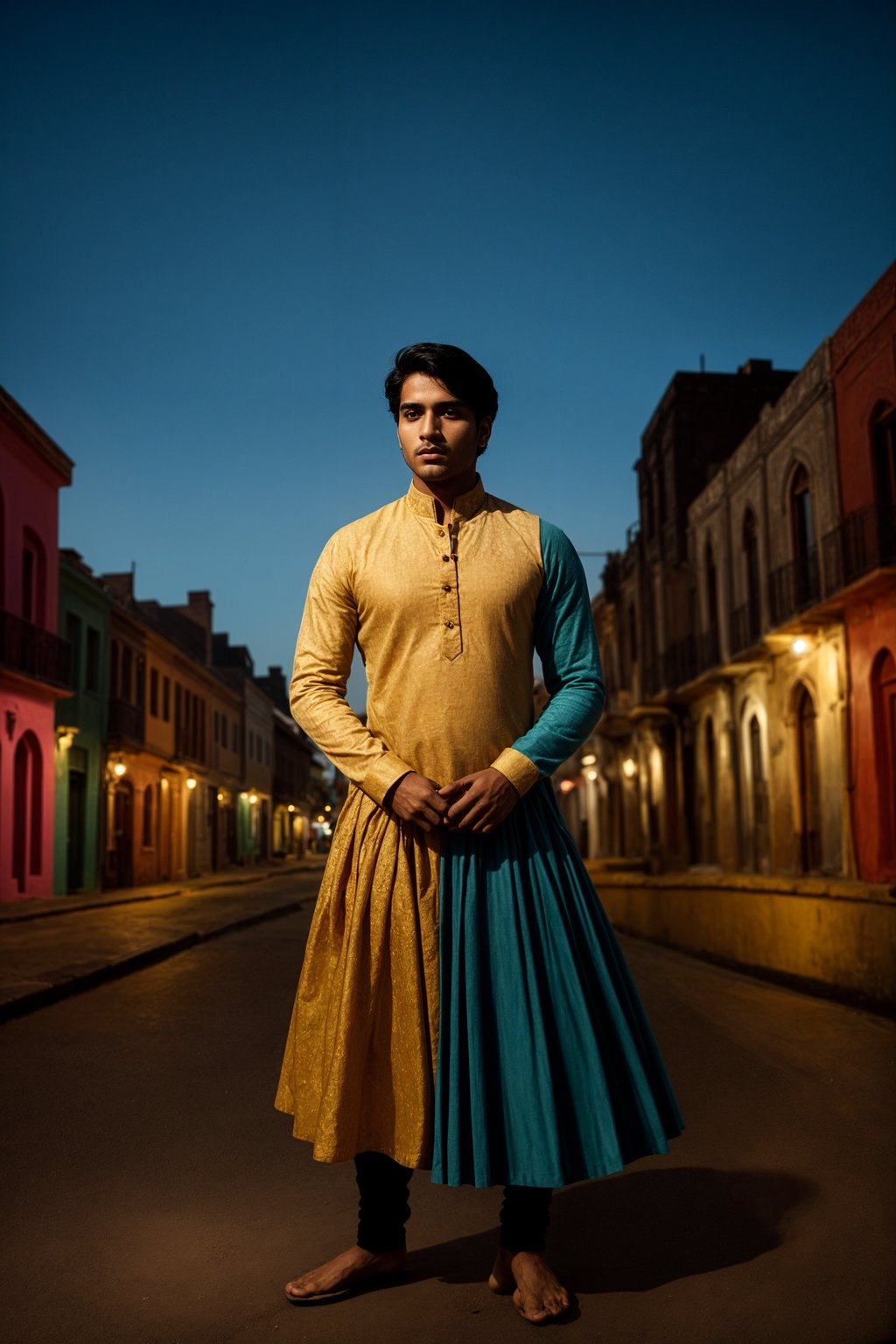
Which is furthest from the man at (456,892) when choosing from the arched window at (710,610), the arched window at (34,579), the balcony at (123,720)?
the balcony at (123,720)

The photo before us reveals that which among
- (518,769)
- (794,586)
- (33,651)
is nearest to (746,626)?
(794,586)

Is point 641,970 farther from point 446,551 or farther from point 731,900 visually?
point 446,551

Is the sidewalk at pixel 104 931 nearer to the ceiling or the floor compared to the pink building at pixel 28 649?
nearer to the floor

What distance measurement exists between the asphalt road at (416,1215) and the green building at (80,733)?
60.1ft

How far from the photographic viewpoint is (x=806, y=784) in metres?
21.1

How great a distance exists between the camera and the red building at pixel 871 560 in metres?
16.9

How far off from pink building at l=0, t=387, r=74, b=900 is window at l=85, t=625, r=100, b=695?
12.9 feet

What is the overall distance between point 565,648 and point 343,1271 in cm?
144

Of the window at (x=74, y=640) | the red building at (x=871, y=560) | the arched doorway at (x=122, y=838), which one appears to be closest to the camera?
the red building at (x=871, y=560)

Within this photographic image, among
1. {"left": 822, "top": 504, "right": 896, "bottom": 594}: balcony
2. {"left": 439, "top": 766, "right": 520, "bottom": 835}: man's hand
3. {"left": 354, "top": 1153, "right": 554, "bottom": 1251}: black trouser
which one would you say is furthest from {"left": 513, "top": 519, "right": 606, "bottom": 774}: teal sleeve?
{"left": 822, "top": 504, "right": 896, "bottom": 594}: balcony

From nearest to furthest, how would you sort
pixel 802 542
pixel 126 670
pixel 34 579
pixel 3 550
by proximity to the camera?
pixel 3 550
pixel 802 542
pixel 34 579
pixel 126 670

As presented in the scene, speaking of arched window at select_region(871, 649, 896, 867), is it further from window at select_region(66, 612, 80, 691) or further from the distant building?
window at select_region(66, 612, 80, 691)

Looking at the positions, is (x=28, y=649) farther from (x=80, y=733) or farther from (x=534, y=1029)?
(x=534, y=1029)

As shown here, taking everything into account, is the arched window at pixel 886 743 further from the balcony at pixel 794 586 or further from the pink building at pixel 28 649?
the pink building at pixel 28 649
